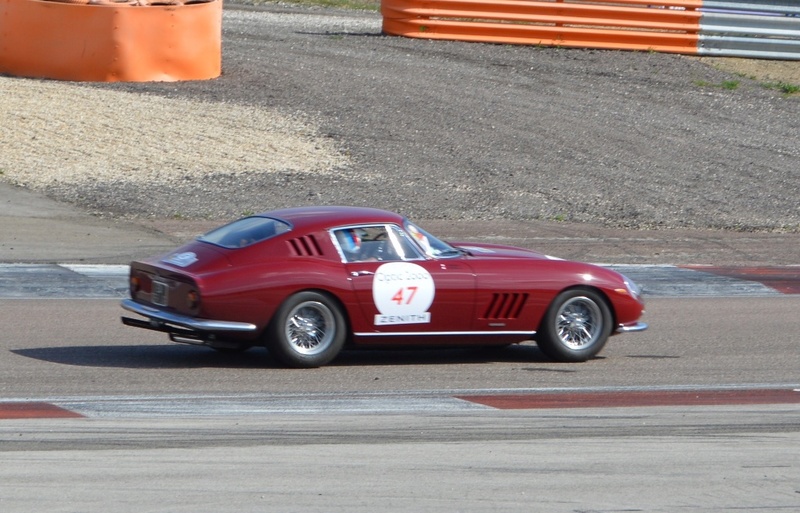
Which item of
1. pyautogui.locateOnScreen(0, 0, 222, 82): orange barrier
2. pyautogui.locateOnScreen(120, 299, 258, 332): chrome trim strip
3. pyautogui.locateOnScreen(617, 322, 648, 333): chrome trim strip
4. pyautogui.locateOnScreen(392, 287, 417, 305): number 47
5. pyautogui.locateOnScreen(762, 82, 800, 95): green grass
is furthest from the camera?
pyautogui.locateOnScreen(762, 82, 800, 95): green grass

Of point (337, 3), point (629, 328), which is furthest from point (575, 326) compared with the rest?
point (337, 3)

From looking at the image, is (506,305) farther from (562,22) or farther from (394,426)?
(562,22)

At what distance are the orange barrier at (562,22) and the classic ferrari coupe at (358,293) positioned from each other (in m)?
15.4

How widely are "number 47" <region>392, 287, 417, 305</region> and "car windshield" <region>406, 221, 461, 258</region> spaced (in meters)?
0.36

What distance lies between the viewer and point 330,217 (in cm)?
904

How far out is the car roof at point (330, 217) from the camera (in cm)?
895

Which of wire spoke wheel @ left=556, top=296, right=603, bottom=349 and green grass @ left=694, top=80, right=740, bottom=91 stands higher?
green grass @ left=694, top=80, right=740, bottom=91

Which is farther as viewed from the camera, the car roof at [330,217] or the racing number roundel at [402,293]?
the car roof at [330,217]

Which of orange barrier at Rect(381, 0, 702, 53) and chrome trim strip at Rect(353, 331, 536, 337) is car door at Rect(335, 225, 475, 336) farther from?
orange barrier at Rect(381, 0, 702, 53)

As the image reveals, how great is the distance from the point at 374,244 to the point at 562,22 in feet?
54.2

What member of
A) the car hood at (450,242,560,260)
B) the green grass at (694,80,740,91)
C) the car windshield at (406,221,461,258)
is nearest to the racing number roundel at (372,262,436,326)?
the car windshield at (406,221,461,258)

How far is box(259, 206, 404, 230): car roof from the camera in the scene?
895 cm

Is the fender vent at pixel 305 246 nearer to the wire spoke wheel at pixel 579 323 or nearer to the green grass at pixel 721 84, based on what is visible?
the wire spoke wheel at pixel 579 323

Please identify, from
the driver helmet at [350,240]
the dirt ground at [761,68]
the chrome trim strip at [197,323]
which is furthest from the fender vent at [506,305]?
the dirt ground at [761,68]
